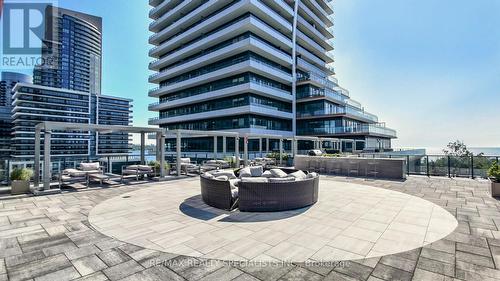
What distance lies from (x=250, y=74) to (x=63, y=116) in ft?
293

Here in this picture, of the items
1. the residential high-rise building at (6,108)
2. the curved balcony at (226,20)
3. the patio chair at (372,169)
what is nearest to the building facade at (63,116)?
the residential high-rise building at (6,108)

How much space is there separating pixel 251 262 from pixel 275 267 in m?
0.38

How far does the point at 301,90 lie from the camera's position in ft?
142

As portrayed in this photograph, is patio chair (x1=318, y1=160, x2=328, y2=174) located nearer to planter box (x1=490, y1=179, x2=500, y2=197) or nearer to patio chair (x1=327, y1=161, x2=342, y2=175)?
patio chair (x1=327, y1=161, x2=342, y2=175)

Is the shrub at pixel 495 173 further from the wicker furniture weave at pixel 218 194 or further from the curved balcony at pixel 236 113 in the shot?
the curved balcony at pixel 236 113

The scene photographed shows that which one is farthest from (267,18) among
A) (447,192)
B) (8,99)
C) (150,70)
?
(8,99)

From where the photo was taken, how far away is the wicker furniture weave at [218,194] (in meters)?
6.47

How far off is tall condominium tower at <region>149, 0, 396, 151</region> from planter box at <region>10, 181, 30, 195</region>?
1098 inches

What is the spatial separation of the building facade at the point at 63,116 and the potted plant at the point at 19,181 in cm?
6559

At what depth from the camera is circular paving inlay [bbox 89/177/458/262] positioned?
4.03 metres

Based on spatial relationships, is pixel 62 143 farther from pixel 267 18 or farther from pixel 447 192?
pixel 447 192

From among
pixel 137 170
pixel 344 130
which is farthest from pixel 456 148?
pixel 137 170

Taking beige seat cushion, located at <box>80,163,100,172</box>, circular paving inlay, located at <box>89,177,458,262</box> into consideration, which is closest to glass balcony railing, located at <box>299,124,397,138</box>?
circular paving inlay, located at <box>89,177,458,262</box>

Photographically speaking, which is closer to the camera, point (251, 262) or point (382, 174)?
point (251, 262)
